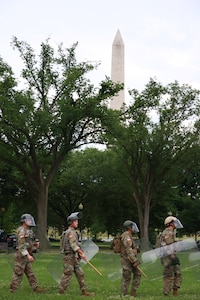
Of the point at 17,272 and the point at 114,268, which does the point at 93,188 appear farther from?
the point at 17,272

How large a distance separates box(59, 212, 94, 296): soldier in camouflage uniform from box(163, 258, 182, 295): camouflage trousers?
5.73ft

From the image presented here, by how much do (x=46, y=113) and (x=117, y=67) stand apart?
1753 centimetres

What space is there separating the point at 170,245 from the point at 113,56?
121ft

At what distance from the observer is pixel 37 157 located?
3544cm

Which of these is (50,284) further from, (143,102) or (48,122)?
(143,102)

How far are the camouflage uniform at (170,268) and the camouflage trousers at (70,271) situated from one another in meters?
1.94

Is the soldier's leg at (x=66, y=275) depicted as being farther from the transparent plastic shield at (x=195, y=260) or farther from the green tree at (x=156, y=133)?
the green tree at (x=156, y=133)

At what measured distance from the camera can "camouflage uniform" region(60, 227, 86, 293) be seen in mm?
11523

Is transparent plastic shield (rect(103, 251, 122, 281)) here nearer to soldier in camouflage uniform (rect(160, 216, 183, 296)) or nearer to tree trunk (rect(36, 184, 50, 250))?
soldier in camouflage uniform (rect(160, 216, 183, 296))

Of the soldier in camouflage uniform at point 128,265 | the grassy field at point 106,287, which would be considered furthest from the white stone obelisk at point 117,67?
the soldier in camouflage uniform at point 128,265

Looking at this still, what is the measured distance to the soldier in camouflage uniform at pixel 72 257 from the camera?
1151 cm

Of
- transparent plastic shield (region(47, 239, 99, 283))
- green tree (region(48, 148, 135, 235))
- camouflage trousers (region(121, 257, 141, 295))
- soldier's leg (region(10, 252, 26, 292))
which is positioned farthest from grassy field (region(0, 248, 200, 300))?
green tree (region(48, 148, 135, 235))

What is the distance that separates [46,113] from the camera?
30391mm

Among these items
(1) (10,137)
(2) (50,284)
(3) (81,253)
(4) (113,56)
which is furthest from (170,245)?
(4) (113,56)
